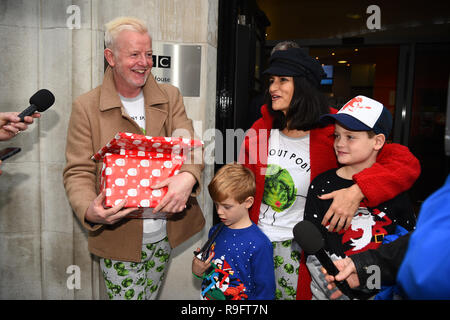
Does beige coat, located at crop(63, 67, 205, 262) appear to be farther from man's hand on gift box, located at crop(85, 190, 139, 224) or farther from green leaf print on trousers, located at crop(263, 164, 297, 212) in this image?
green leaf print on trousers, located at crop(263, 164, 297, 212)

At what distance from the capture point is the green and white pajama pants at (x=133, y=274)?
1962mm

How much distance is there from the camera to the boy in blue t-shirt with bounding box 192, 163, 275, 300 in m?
1.84

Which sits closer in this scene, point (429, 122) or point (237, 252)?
point (237, 252)

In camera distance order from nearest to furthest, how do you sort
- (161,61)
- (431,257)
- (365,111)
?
(431,257) < (365,111) < (161,61)

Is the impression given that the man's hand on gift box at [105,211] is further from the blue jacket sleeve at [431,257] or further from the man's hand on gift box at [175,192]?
the blue jacket sleeve at [431,257]

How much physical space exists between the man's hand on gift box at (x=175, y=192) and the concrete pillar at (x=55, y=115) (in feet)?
4.13

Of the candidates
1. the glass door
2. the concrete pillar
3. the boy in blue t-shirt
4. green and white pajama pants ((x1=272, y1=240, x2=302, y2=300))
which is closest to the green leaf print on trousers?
the boy in blue t-shirt

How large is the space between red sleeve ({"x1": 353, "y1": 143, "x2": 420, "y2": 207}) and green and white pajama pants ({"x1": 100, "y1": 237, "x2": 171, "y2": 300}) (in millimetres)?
1233

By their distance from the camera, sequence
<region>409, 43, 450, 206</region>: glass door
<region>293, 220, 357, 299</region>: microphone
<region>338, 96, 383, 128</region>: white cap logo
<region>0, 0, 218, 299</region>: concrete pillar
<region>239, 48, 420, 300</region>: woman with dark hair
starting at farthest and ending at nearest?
<region>409, 43, 450, 206</region>: glass door → <region>0, 0, 218, 299</region>: concrete pillar → <region>239, 48, 420, 300</region>: woman with dark hair → <region>338, 96, 383, 128</region>: white cap logo → <region>293, 220, 357, 299</region>: microphone

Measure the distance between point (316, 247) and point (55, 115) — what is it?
259cm

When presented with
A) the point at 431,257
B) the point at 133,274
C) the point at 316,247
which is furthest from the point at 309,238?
the point at 133,274

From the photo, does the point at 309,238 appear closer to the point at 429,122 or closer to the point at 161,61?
the point at 161,61

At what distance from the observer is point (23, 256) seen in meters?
2.99

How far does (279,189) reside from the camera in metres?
1.97
